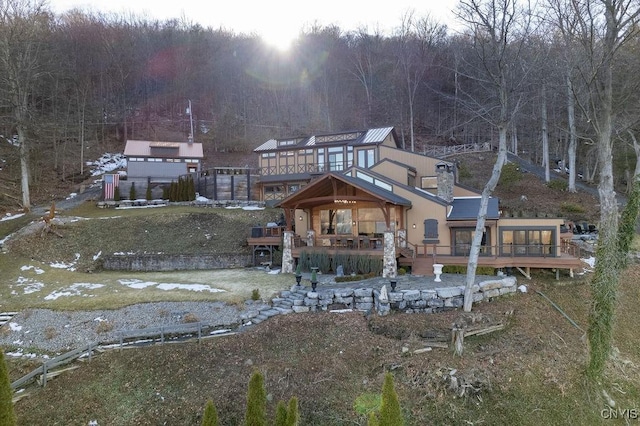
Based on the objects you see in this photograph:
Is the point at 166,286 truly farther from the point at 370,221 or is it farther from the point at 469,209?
the point at 469,209

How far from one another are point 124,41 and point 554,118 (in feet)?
169

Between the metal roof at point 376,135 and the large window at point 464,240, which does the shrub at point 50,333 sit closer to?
the large window at point 464,240

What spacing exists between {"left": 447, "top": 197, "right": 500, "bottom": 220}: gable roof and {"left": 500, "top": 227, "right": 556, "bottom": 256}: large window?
3.00 feet

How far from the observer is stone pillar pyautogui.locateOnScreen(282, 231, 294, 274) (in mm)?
17141

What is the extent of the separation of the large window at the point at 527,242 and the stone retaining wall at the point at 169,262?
13.0 meters

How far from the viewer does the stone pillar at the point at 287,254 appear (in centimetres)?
1714

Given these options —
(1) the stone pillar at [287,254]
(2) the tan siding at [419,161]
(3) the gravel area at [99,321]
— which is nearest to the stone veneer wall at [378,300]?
(3) the gravel area at [99,321]

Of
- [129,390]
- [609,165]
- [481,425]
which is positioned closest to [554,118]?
[609,165]

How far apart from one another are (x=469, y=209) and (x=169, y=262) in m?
15.6

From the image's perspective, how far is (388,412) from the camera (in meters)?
4.32

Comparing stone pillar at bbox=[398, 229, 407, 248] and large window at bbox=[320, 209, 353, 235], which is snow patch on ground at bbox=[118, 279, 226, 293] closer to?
large window at bbox=[320, 209, 353, 235]

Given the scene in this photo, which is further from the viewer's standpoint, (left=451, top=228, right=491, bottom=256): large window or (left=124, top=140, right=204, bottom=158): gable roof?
(left=124, top=140, right=204, bottom=158): gable roof

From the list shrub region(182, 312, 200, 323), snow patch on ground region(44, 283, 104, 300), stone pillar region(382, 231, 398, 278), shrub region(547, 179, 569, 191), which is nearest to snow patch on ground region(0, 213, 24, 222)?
snow patch on ground region(44, 283, 104, 300)

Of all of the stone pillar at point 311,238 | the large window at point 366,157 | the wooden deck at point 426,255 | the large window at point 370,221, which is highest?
the large window at point 366,157
